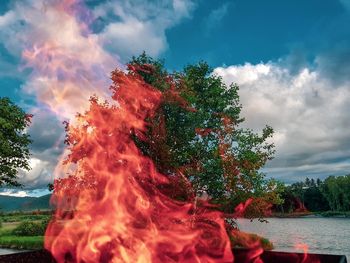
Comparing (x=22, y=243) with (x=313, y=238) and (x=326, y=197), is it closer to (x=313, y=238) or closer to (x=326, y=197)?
(x=313, y=238)

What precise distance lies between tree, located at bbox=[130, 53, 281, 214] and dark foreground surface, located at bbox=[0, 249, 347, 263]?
1556 centimetres

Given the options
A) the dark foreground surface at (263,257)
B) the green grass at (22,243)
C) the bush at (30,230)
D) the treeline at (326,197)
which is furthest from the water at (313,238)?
the treeline at (326,197)

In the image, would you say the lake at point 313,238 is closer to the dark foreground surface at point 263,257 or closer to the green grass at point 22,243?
the green grass at point 22,243

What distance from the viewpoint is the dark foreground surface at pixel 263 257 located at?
718cm

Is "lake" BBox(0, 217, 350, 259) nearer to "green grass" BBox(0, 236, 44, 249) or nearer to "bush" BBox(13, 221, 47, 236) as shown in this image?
"green grass" BBox(0, 236, 44, 249)

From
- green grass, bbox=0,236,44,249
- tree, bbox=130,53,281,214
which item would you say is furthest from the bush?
tree, bbox=130,53,281,214

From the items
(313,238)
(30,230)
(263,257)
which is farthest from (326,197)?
(263,257)

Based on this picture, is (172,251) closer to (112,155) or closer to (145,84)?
(112,155)

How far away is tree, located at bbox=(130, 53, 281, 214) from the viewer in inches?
988

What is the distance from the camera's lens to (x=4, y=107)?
97.0ft

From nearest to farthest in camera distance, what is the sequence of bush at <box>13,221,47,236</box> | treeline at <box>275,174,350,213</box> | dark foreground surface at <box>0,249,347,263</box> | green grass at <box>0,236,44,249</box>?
dark foreground surface at <box>0,249,347,263</box>
green grass at <box>0,236,44,249</box>
bush at <box>13,221,47,236</box>
treeline at <box>275,174,350,213</box>

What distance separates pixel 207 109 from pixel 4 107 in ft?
51.2

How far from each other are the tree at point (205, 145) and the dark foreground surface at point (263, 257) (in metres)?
15.6

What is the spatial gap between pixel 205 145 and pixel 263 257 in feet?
62.4
